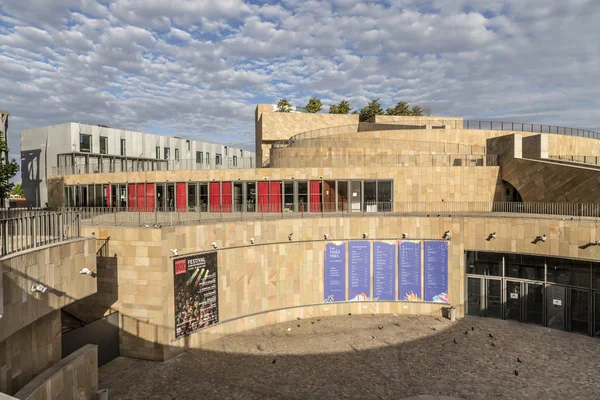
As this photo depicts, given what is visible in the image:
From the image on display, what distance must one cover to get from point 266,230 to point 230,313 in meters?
5.22

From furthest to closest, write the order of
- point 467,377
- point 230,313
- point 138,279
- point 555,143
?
1. point 555,143
2. point 230,313
3. point 138,279
4. point 467,377

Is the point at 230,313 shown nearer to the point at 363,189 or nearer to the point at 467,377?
the point at 467,377

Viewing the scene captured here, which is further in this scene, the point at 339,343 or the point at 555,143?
the point at 555,143

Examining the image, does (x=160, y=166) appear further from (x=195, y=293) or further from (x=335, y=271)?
(x=335, y=271)

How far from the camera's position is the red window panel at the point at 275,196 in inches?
1235

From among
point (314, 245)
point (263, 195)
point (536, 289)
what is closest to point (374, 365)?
point (314, 245)

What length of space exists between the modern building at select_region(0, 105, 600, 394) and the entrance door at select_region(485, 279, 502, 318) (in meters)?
0.06

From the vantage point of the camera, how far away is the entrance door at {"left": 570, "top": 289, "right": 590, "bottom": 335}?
2227 cm

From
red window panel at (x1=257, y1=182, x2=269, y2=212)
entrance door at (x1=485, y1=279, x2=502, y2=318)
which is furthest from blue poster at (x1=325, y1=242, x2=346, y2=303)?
entrance door at (x1=485, y1=279, x2=502, y2=318)

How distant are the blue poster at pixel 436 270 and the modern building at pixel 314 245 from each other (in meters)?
0.09

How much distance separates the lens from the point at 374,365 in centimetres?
1778

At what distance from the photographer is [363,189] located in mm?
30984

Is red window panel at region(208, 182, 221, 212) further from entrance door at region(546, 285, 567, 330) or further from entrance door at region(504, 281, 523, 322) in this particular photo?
entrance door at region(546, 285, 567, 330)

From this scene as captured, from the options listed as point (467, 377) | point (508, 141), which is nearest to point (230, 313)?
point (467, 377)
